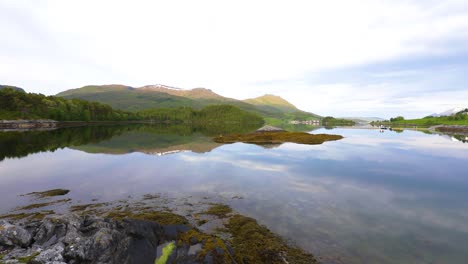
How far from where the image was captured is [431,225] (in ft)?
49.6

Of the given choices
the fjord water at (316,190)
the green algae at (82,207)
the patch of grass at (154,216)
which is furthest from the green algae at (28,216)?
the patch of grass at (154,216)

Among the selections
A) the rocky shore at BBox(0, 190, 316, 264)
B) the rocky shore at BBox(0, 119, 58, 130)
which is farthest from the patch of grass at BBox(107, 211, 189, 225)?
the rocky shore at BBox(0, 119, 58, 130)

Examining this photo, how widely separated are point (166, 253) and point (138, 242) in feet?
4.91

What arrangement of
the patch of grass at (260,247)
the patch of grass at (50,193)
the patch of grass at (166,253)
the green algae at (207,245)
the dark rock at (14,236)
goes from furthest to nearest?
the patch of grass at (50,193)
the patch of grass at (260,247)
the dark rock at (14,236)
the green algae at (207,245)
the patch of grass at (166,253)

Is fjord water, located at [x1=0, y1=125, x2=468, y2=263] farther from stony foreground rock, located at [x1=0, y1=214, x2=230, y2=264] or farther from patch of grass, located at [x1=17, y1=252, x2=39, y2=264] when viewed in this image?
patch of grass, located at [x1=17, y1=252, x2=39, y2=264]

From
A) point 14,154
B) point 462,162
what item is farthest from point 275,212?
point 14,154

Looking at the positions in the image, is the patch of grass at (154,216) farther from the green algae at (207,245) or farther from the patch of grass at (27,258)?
the patch of grass at (27,258)

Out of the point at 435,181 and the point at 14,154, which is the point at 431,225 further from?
the point at 14,154

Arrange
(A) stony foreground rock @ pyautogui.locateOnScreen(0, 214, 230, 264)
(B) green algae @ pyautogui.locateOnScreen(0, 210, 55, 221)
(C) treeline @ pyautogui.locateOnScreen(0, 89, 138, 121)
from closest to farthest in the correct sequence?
1. (A) stony foreground rock @ pyautogui.locateOnScreen(0, 214, 230, 264)
2. (B) green algae @ pyautogui.locateOnScreen(0, 210, 55, 221)
3. (C) treeline @ pyautogui.locateOnScreen(0, 89, 138, 121)

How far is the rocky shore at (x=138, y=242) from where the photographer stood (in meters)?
9.59

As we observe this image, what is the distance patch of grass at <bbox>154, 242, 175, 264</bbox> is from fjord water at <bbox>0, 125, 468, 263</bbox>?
258 inches

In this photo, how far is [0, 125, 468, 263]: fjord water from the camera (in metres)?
12.7

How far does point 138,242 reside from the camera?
10656 millimetres

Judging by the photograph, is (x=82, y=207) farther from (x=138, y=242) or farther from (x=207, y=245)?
(x=207, y=245)
